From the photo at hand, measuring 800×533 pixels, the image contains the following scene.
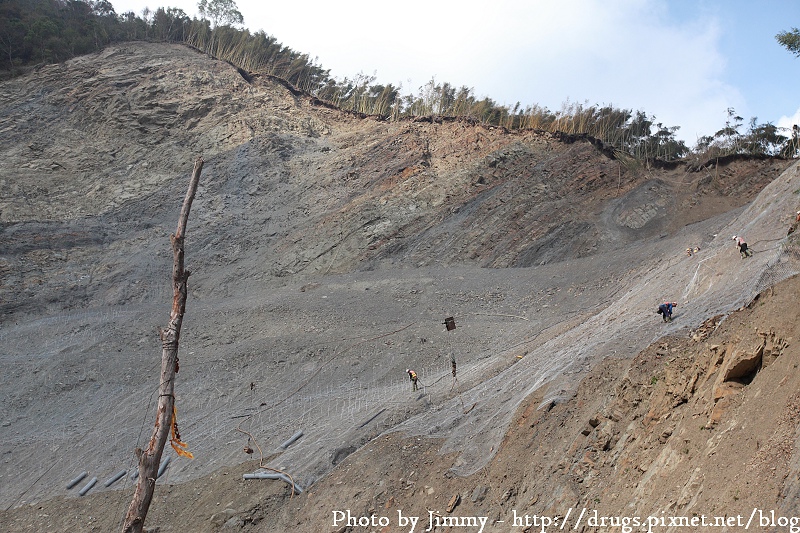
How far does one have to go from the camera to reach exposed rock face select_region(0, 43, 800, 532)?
6703 mm

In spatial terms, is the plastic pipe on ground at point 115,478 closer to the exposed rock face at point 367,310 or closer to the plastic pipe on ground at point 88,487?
the plastic pipe on ground at point 88,487

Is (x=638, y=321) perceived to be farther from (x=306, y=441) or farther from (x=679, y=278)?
(x=306, y=441)

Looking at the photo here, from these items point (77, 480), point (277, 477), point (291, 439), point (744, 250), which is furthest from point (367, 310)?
point (744, 250)

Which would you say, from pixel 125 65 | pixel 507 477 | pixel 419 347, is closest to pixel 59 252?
pixel 125 65

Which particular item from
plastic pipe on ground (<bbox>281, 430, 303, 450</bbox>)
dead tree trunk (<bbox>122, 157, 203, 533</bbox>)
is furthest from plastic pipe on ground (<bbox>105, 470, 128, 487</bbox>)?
dead tree trunk (<bbox>122, 157, 203, 533</bbox>)

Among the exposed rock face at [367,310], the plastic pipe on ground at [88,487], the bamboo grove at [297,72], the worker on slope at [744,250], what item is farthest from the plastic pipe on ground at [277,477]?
the bamboo grove at [297,72]

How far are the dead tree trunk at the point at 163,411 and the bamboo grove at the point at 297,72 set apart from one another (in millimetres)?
21876

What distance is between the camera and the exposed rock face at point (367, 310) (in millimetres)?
6703

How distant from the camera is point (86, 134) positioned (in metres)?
27.5

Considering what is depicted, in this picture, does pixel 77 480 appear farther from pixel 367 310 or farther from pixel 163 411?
pixel 367 310

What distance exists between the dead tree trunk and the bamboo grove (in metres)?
21.9

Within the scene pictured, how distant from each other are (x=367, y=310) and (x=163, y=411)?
12208 mm

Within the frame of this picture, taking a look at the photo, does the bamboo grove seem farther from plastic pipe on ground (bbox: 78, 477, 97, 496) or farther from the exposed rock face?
plastic pipe on ground (bbox: 78, 477, 97, 496)

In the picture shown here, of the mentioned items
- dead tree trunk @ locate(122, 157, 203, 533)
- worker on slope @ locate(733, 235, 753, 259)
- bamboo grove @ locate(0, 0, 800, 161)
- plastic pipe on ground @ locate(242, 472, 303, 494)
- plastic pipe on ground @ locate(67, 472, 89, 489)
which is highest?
bamboo grove @ locate(0, 0, 800, 161)
